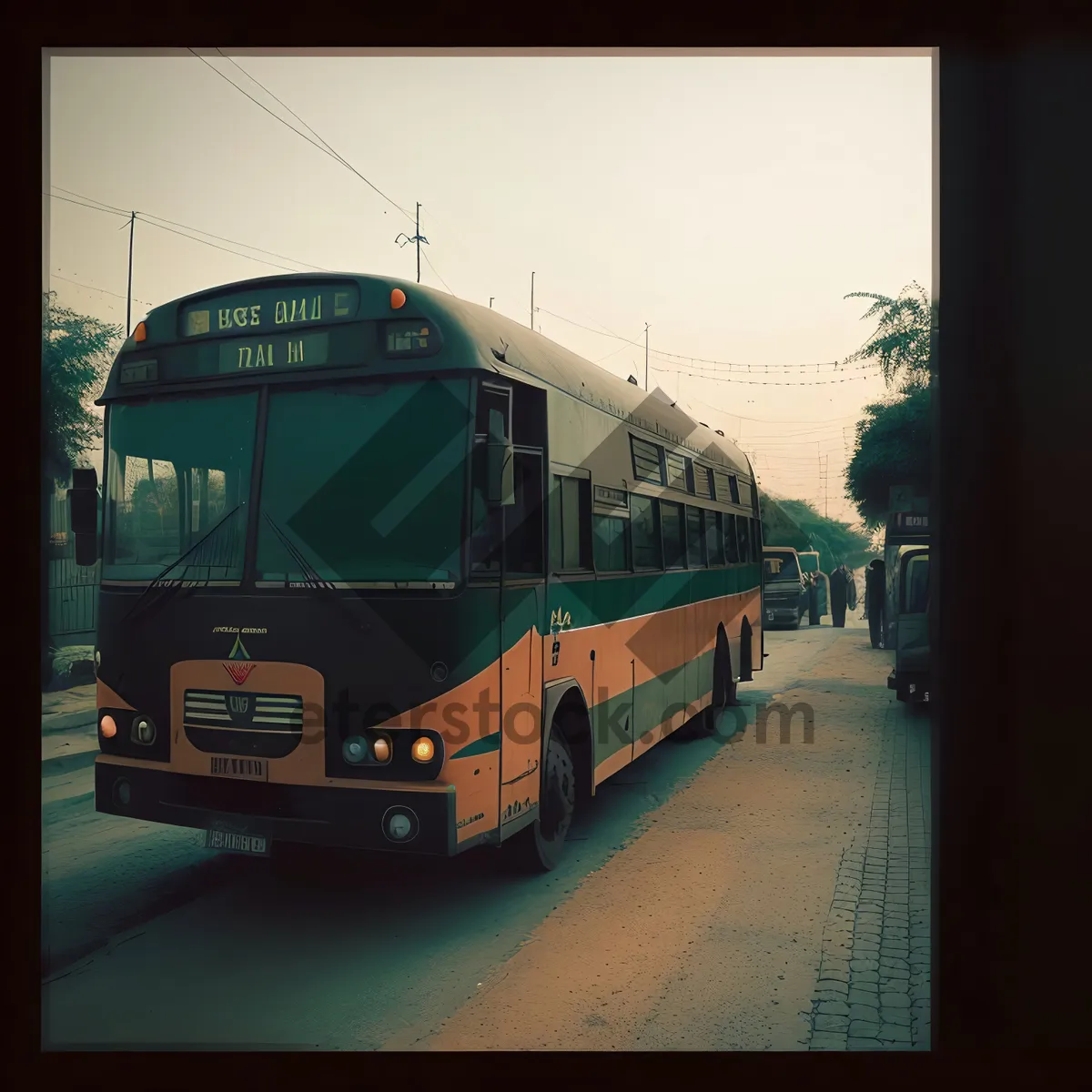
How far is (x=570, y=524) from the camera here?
7.00 meters

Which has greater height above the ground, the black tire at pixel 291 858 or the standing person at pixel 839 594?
the standing person at pixel 839 594

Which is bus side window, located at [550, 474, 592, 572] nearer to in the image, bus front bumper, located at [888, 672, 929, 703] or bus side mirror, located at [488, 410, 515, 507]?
bus side mirror, located at [488, 410, 515, 507]

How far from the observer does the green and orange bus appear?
5367 mm

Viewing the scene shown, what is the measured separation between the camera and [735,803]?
8.96 meters

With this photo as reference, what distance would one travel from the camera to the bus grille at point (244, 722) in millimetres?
5484

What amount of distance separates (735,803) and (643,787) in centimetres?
100

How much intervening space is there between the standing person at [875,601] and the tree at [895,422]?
195cm

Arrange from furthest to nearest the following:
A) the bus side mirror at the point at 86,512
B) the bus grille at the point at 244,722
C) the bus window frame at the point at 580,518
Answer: the bus window frame at the point at 580,518
the bus side mirror at the point at 86,512
the bus grille at the point at 244,722

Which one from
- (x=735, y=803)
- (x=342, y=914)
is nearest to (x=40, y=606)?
(x=342, y=914)

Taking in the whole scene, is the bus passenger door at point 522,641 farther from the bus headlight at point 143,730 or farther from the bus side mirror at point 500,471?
the bus headlight at point 143,730

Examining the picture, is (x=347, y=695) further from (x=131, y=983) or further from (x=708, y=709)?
(x=708, y=709)

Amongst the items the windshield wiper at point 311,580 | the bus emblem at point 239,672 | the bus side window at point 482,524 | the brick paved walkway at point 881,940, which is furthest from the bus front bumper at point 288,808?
the brick paved walkway at point 881,940

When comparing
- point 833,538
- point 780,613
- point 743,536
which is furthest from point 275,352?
point 833,538

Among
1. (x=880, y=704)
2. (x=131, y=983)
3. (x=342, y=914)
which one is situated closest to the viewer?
(x=131, y=983)
